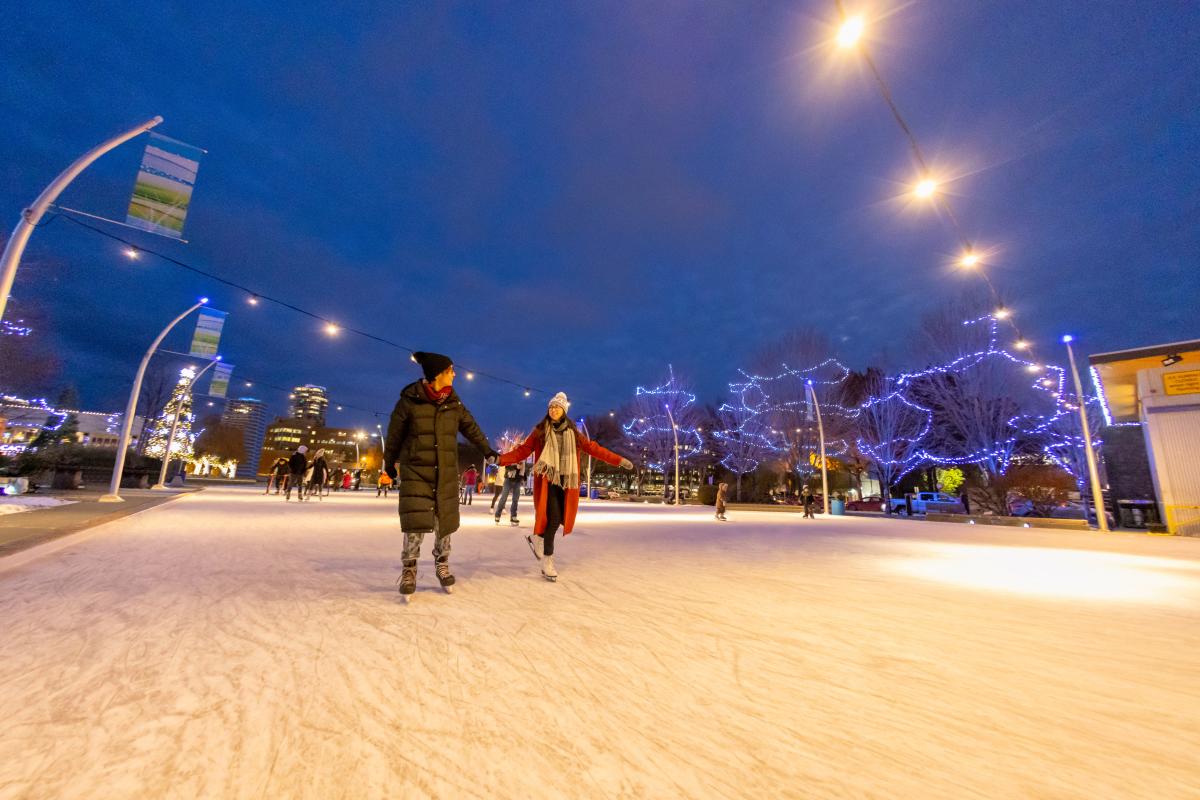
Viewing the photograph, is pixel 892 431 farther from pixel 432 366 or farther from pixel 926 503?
pixel 432 366

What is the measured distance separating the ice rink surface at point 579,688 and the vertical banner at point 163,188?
191 inches

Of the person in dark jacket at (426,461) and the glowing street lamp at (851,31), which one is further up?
the glowing street lamp at (851,31)

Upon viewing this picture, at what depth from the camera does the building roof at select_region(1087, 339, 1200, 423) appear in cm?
1650

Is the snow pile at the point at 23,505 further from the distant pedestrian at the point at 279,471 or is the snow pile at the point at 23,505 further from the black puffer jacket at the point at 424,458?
the distant pedestrian at the point at 279,471

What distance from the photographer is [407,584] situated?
4.04m

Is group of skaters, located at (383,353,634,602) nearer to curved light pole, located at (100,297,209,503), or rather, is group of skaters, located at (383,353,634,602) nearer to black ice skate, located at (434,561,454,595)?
black ice skate, located at (434,561,454,595)

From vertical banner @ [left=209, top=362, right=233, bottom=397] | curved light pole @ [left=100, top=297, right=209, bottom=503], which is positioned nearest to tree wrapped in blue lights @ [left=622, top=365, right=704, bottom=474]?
vertical banner @ [left=209, top=362, right=233, bottom=397]

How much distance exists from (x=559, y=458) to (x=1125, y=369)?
2410 centimetres

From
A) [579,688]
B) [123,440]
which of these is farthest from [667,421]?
[579,688]

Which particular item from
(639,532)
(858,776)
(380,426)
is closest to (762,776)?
(858,776)

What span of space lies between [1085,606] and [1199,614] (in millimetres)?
776

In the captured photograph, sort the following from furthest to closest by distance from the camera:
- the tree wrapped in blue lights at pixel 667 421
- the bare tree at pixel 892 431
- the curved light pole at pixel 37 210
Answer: the tree wrapped in blue lights at pixel 667 421, the bare tree at pixel 892 431, the curved light pole at pixel 37 210

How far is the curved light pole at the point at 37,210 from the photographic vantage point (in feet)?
21.0

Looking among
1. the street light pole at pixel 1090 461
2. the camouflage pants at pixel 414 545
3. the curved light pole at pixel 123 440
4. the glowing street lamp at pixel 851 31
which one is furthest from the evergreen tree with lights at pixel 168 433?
the street light pole at pixel 1090 461
